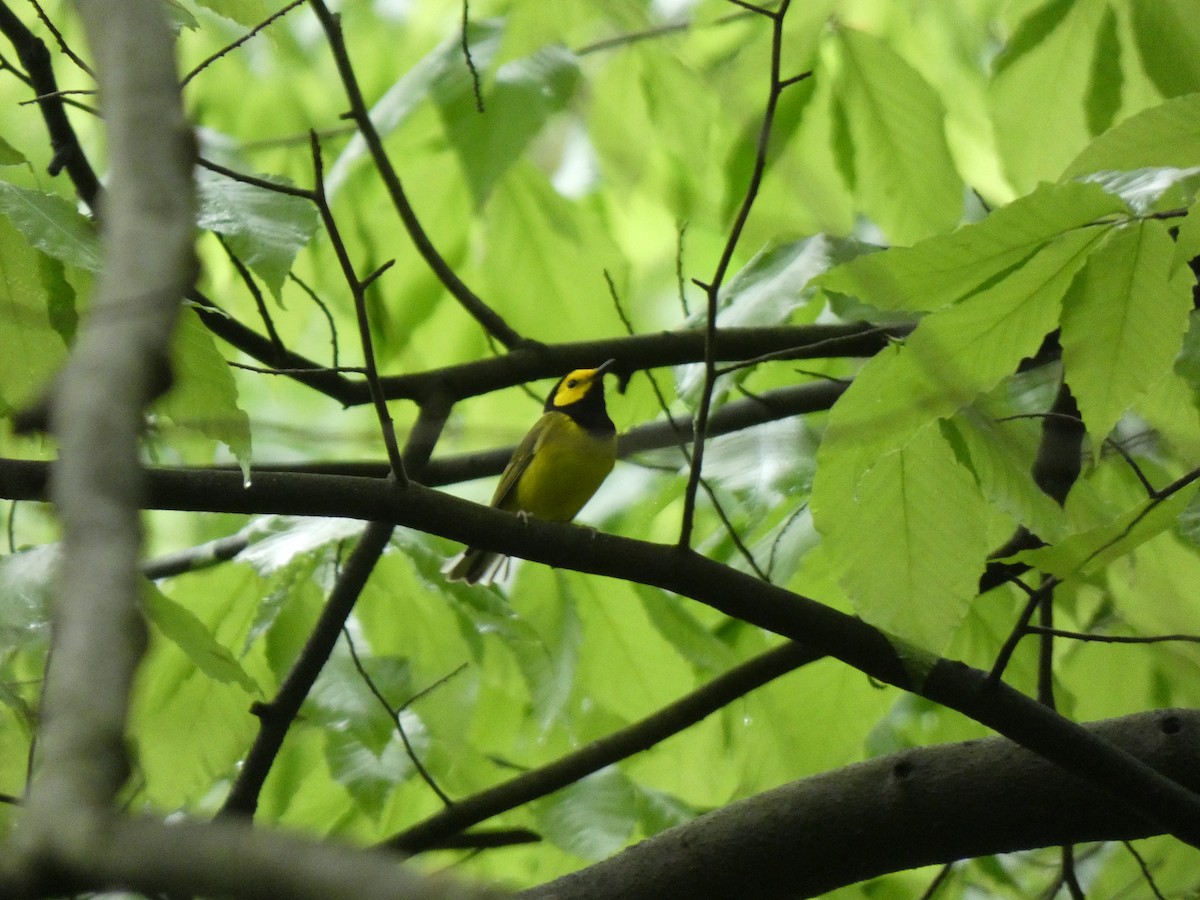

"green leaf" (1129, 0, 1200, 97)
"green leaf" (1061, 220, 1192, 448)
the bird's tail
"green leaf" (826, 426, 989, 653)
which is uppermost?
"green leaf" (1129, 0, 1200, 97)

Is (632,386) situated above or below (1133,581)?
above

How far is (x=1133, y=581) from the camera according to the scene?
3756mm

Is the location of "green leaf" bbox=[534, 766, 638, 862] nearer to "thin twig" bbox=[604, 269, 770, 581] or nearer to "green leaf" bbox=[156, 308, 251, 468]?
"thin twig" bbox=[604, 269, 770, 581]

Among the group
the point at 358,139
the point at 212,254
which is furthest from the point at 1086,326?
the point at 212,254

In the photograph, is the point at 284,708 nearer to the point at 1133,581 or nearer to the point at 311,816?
the point at 311,816

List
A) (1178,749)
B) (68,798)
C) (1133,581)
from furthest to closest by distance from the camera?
(1133,581) → (1178,749) → (68,798)

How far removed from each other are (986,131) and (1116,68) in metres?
1.89

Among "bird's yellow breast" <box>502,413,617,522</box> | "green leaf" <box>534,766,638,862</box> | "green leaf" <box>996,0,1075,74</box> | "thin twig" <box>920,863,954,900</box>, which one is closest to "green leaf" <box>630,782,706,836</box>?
"green leaf" <box>534,766,638,862</box>

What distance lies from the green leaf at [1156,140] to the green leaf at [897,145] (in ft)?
4.73

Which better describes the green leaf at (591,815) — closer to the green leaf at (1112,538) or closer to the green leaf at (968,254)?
the green leaf at (1112,538)

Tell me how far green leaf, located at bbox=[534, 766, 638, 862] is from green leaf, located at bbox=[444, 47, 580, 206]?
1.92 m

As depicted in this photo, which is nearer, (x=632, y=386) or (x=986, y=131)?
(x=632, y=386)

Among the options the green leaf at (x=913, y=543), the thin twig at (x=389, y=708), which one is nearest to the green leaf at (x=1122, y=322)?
the green leaf at (x=913, y=543)

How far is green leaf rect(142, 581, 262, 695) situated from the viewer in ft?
10.0
